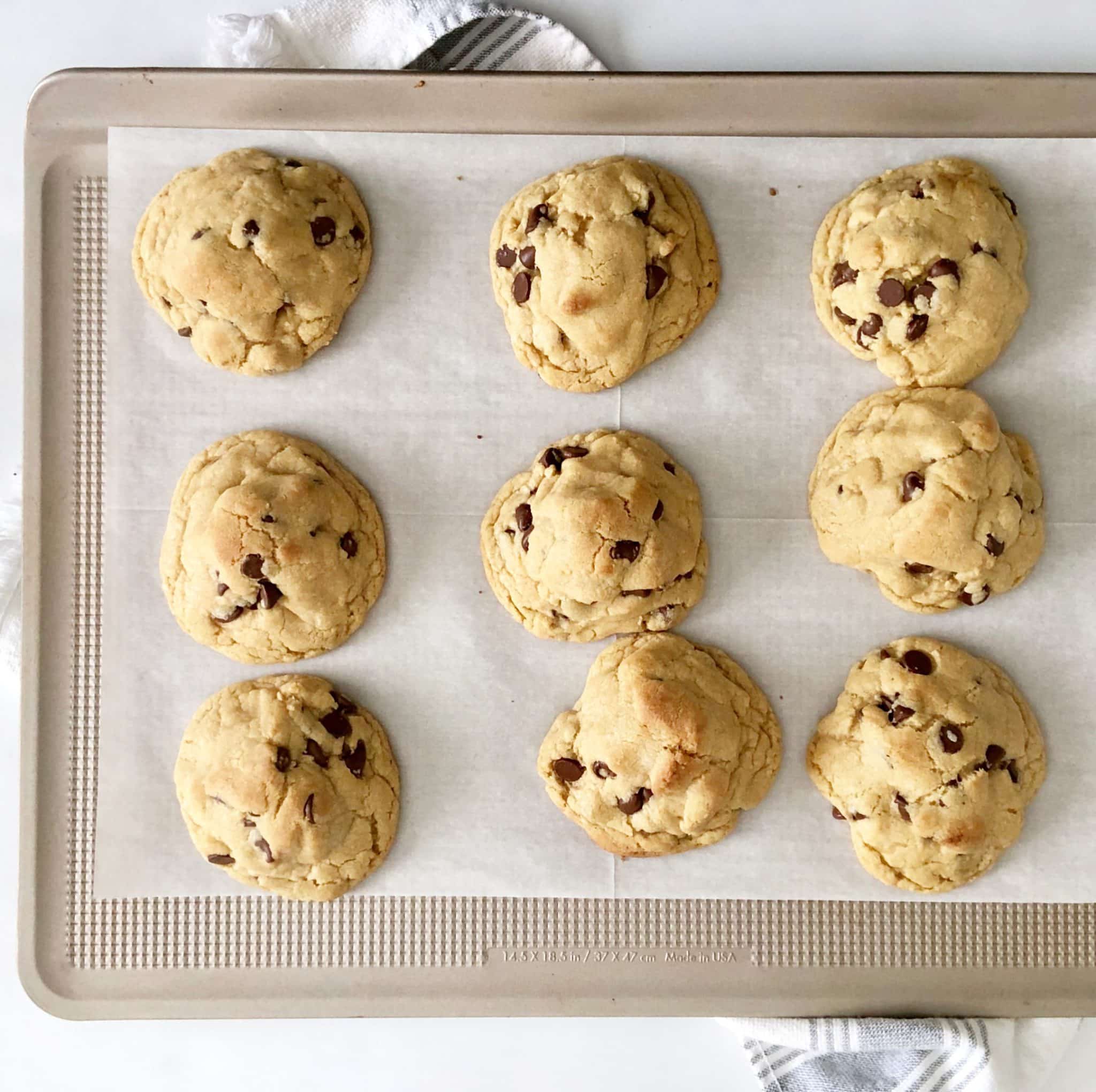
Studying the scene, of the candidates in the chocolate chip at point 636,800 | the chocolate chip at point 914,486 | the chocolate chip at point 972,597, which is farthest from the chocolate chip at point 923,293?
the chocolate chip at point 636,800

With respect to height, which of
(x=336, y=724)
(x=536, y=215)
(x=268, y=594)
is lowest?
(x=336, y=724)

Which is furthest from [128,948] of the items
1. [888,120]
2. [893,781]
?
[888,120]

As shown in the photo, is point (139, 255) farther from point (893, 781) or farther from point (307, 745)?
point (893, 781)

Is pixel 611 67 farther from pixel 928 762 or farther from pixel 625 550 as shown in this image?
pixel 928 762

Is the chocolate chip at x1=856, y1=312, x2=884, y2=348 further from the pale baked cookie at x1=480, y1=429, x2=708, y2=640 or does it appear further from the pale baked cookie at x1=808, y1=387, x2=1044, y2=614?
the pale baked cookie at x1=480, y1=429, x2=708, y2=640

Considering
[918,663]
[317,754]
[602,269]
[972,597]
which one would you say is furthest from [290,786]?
[972,597]

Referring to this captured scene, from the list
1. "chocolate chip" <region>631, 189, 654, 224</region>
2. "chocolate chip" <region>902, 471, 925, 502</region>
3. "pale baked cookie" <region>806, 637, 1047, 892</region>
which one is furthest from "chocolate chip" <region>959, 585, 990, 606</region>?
"chocolate chip" <region>631, 189, 654, 224</region>
